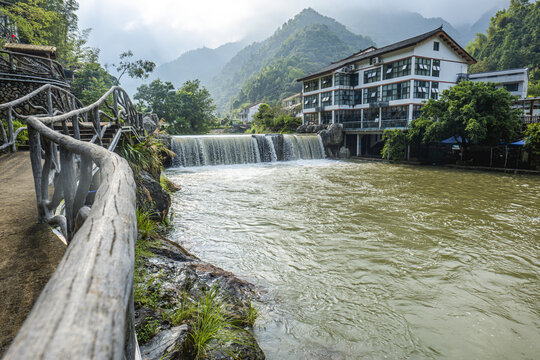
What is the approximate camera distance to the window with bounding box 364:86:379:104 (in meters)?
34.2

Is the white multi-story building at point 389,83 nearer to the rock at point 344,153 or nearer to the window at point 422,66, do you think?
the window at point 422,66

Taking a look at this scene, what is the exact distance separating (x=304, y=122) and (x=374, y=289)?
39513 millimetres

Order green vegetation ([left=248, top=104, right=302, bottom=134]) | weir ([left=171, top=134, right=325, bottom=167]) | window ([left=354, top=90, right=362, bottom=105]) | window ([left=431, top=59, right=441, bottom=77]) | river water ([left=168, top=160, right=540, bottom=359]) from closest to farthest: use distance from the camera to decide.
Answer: river water ([left=168, top=160, right=540, bottom=359]) → weir ([left=171, top=134, right=325, bottom=167]) → window ([left=431, top=59, right=441, bottom=77]) → window ([left=354, top=90, right=362, bottom=105]) → green vegetation ([left=248, top=104, right=302, bottom=134])

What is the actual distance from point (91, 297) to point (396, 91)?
114 ft

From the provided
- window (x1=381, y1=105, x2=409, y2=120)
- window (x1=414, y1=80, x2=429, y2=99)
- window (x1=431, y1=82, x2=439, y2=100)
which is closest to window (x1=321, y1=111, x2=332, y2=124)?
window (x1=381, y1=105, x2=409, y2=120)

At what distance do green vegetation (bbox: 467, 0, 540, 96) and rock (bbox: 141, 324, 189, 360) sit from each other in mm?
52306

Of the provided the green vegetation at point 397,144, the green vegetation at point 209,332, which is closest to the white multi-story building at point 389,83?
the green vegetation at point 397,144

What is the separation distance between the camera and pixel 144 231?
19.5 feet

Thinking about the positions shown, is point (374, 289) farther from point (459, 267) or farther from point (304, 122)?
point (304, 122)

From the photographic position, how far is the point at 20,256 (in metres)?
2.81

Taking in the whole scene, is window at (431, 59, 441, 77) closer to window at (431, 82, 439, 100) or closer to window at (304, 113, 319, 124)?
window at (431, 82, 439, 100)

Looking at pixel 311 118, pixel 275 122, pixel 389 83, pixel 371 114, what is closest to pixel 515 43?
pixel 389 83

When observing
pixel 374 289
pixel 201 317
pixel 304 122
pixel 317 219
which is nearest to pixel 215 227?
pixel 317 219

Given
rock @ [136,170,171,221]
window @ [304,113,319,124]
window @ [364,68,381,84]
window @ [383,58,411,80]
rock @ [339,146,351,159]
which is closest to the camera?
rock @ [136,170,171,221]
